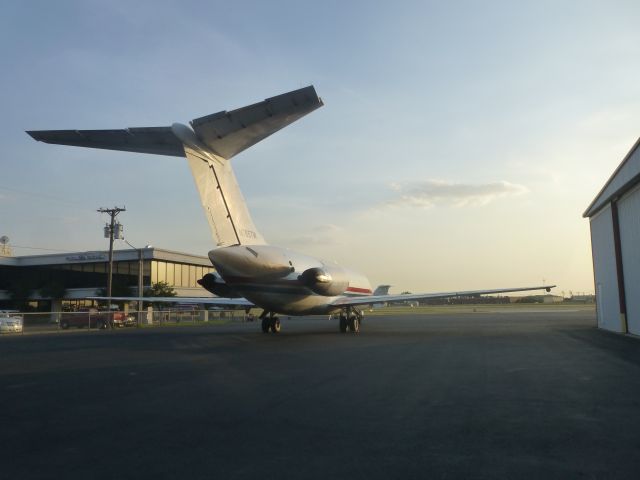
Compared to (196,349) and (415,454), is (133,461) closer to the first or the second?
(415,454)

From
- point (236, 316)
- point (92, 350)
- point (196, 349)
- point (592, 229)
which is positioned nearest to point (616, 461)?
point (196, 349)

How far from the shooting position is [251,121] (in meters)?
12.6

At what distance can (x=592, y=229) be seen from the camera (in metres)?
26.7

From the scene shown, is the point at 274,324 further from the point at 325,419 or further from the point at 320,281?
the point at 325,419

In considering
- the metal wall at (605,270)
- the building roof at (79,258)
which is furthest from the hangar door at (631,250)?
the building roof at (79,258)

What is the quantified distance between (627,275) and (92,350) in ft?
67.1

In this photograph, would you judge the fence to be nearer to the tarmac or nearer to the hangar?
the tarmac

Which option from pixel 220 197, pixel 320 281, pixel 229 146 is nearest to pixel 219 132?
pixel 229 146

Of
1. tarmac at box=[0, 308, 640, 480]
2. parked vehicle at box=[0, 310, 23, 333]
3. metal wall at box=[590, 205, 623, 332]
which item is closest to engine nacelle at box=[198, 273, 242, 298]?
tarmac at box=[0, 308, 640, 480]

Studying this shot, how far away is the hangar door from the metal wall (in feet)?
4.20

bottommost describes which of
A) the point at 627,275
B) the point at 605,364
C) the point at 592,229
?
the point at 605,364

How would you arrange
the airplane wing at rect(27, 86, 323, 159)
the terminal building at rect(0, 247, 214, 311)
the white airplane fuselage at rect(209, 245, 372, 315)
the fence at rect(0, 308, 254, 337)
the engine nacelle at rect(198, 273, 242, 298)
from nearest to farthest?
the airplane wing at rect(27, 86, 323, 159), the white airplane fuselage at rect(209, 245, 372, 315), the engine nacelle at rect(198, 273, 242, 298), the fence at rect(0, 308, 254, 337), the terminal building at rect(0, 247, 214, 311)

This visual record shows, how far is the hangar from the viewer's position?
18.8 m

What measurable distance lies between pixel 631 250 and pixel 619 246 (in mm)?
1602
